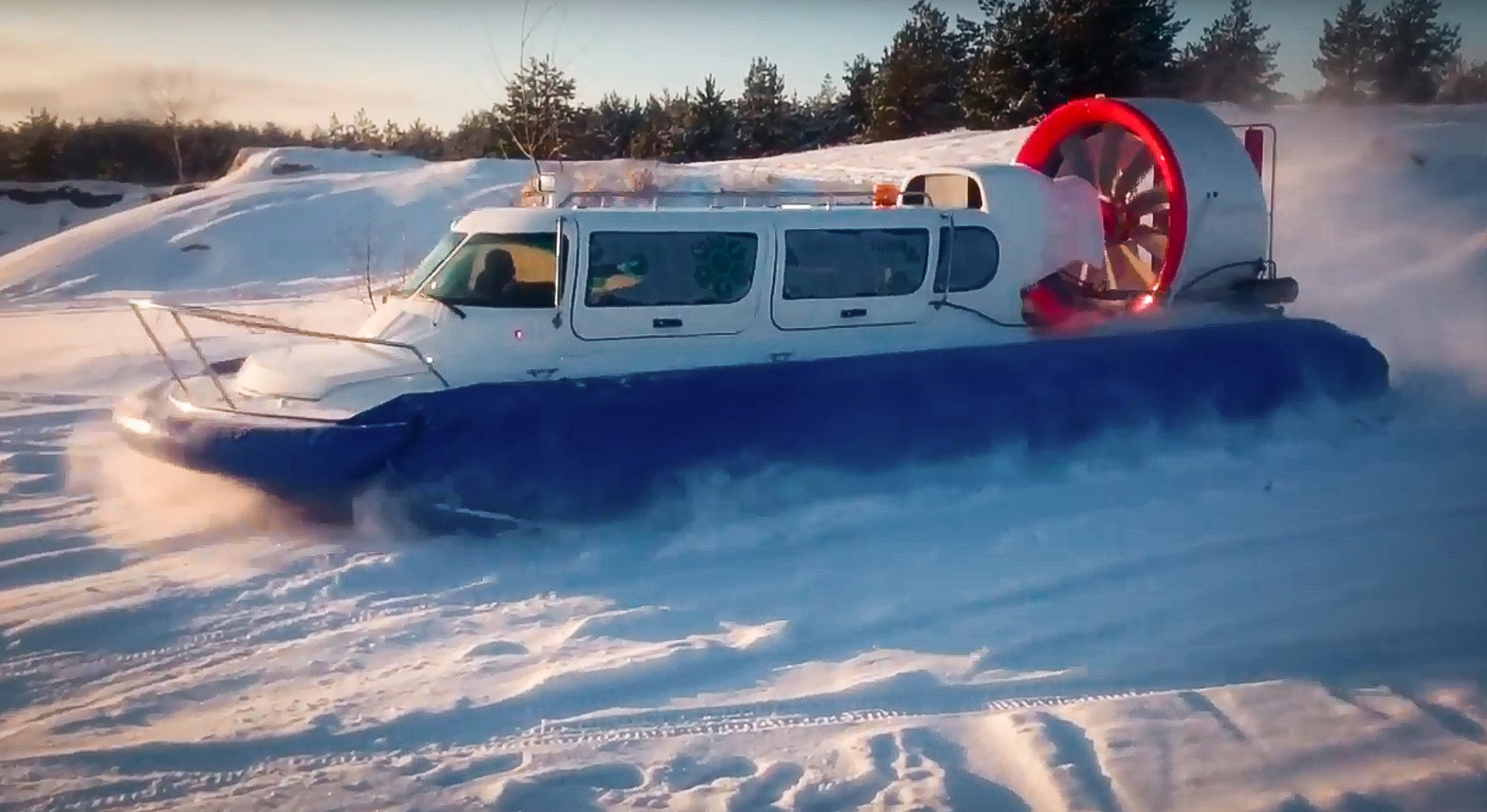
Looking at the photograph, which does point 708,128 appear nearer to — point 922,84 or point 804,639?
point 922,84

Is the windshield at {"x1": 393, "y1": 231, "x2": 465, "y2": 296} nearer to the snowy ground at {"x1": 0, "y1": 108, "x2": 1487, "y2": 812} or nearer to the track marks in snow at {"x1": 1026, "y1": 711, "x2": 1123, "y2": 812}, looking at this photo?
the snowy ground at {"x1": 0, "y1": 108, "x2": 1487, "y2": 812}

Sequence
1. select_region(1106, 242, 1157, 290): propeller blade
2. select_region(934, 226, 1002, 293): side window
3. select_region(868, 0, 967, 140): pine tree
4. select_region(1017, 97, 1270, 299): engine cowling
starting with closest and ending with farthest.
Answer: select_region(934, 226, 1002, 293): side window, select_region(1017, 97, 1270, 299): engine cowling, select_region(1106, 242, 1157, 290): propeller blade, select_region(868, 0, 967, 140): pine tree

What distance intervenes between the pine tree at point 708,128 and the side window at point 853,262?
24.8m

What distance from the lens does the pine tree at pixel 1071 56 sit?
2378 centimetres

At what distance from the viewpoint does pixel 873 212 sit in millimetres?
6914

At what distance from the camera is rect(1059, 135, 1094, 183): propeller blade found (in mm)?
8703

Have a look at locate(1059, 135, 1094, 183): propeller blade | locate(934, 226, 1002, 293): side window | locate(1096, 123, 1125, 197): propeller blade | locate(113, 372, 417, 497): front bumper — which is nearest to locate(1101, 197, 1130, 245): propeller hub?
locate(1096, 123, 1125, 197): propeller blade

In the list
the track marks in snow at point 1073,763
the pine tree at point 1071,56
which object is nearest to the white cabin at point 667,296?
the track marks in snow at point 1073,763

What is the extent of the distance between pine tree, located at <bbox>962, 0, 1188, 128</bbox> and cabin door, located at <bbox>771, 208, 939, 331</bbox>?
1866 centimetres

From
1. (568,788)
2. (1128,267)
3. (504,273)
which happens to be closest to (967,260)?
(1128,267)

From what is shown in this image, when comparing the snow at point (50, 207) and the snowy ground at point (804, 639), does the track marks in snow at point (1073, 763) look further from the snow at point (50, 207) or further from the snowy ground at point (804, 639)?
the snow at point (50, 207)

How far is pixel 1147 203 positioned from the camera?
8.30 m

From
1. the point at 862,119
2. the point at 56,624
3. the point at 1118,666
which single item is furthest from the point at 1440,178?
the point at 862,119

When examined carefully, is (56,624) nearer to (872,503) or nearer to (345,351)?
(345,351)
